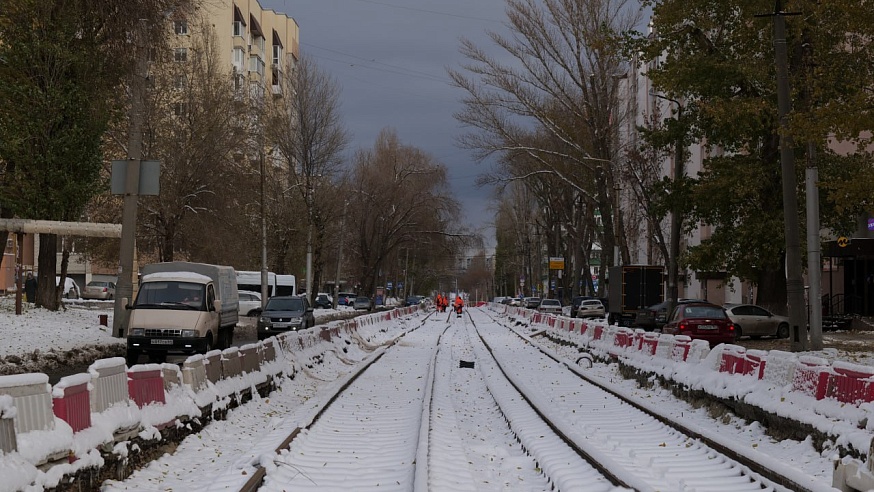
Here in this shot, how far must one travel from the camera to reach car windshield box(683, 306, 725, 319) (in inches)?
1179

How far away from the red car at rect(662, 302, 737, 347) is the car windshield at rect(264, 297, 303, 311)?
14.4m

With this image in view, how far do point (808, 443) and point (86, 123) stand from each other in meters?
25.2

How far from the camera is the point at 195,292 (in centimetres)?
2473

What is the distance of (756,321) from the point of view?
117 feet

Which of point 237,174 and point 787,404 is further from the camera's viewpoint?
point 237,174

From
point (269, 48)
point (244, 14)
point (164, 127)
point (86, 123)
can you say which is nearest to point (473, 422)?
point (86, 123)

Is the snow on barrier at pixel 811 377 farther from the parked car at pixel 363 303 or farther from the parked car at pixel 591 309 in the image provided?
the parked car at pixel 363 303

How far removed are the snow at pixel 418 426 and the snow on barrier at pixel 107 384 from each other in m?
0.06

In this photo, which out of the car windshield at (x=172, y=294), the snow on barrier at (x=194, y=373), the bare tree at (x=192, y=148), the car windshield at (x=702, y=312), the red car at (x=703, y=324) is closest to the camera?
the snow on barrier at (x=194, y=373)

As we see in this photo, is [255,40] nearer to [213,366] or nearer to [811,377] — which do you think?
[213,366]

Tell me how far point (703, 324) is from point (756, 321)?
6.97 metres

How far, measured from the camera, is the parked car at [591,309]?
6262 centimetres

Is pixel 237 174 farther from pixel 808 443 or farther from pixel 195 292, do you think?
pixel 808 443

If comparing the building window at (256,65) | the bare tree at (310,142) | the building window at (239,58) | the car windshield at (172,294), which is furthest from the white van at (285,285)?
the car windshield at (172,294)
